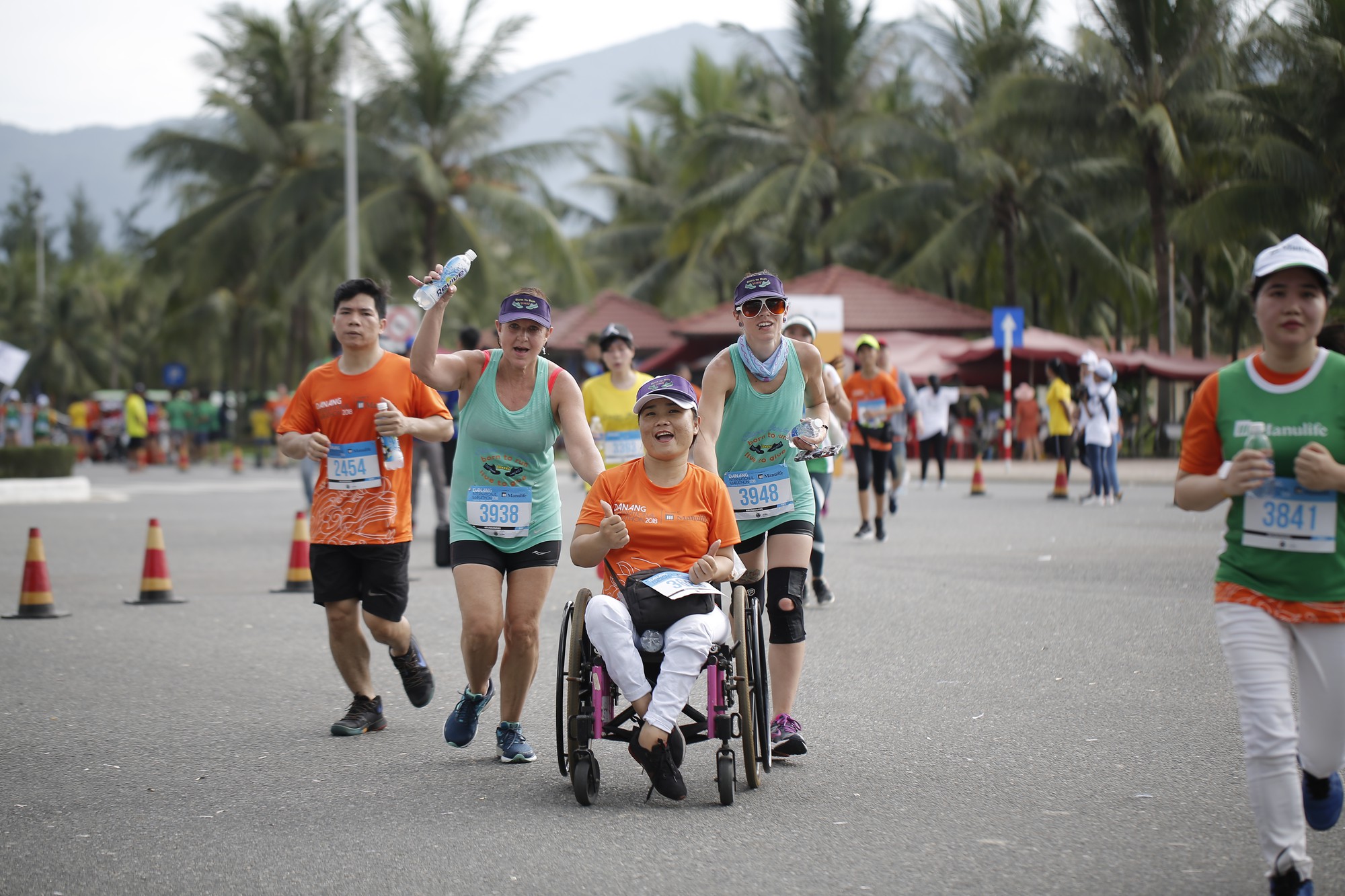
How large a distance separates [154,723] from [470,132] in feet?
108

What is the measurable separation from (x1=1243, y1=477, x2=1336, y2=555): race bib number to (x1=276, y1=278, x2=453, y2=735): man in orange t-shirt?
11.4 feet

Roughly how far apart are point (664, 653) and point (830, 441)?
6.37 feet

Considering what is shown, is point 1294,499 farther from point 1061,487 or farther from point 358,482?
point 1061,487

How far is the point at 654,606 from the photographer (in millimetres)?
5281

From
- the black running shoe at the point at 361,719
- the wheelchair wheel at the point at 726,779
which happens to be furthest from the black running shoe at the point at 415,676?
the wheelchair wheel at the point at 726,779

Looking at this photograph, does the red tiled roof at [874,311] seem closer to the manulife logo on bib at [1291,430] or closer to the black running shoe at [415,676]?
the black running shoe at [415,676]

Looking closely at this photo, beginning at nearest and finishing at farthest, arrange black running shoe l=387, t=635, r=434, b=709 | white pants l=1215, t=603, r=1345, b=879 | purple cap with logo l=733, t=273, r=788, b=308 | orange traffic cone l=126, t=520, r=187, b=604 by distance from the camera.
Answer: white pants l=1215, t=603, r=1345, b=879 < purple cap with logo l=733, t=273, r=788, b=308 < black running shoe l=387, t=635, r=434, b=709 < orange traffic cone l=126, t=520, r=187, b=604

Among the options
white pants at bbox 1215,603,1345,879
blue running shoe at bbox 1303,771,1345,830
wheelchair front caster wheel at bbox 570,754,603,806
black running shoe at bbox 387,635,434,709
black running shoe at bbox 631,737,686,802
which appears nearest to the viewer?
white pants at bbox 1215,603,1345,879

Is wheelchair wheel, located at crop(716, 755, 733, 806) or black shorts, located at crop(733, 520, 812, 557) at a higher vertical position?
black shorts, located at crop(733, 520, 812, 557)

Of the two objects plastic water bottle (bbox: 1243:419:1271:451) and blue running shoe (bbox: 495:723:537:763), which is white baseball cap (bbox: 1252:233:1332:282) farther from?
blue running shoe (bbox: 495:723:537:763)

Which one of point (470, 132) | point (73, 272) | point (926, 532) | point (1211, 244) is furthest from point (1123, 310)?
point (73, 272)

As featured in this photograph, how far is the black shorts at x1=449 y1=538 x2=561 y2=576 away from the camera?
19.6ft

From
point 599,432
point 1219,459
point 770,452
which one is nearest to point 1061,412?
point 599,432

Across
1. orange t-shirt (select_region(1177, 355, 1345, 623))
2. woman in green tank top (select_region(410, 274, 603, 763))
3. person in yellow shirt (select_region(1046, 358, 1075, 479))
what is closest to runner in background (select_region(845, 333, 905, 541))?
woman in green tank top (select_region(410, 274, 603, 763))
